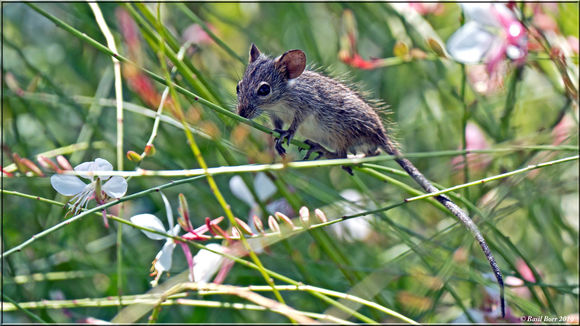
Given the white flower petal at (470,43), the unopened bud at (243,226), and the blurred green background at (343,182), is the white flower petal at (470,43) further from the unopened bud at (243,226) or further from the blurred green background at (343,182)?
the unopened bud at (243,226)

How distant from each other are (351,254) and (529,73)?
1.23 metres

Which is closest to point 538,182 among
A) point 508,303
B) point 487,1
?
point 508,303

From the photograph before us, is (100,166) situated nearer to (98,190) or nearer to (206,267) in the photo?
(98,190)

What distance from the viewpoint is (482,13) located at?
6.02 feet

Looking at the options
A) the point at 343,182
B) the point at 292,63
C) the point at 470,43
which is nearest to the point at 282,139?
the point at 292,63

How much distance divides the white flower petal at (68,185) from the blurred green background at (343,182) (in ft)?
1.17

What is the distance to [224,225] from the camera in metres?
2.11

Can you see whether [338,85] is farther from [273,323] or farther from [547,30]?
[273,323]

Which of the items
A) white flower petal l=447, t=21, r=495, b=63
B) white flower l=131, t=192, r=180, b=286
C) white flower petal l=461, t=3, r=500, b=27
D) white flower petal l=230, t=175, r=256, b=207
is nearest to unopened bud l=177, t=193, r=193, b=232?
white flower l=131, t=192, r=180, b=286

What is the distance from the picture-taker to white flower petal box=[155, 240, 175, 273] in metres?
1.38

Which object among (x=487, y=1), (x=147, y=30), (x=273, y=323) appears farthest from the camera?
(x=273, y=323)

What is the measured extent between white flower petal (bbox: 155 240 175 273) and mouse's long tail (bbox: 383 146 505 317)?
56 cm

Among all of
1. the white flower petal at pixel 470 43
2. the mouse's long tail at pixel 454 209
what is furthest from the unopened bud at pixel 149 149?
the white flower petal at pixel 470 43

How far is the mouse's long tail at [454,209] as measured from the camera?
1.20 m
